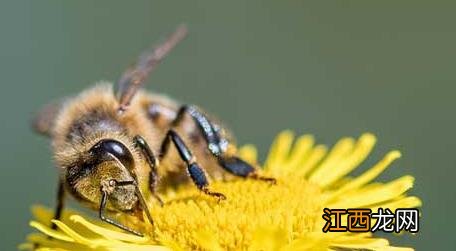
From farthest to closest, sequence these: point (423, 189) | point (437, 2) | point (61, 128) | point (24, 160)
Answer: point (437, 2) < point (24, 160) < point (423, 189) < point (61, 128)

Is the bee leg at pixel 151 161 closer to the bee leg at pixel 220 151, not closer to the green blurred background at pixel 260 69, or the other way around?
the bee leg at pixel 220 151

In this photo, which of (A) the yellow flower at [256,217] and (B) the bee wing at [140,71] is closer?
(A) the yellow flower at [256,217]

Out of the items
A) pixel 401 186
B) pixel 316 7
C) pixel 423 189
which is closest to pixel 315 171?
pixel 401 186

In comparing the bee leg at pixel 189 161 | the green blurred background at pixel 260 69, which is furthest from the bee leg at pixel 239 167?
the green blurred background at pixel 260 69

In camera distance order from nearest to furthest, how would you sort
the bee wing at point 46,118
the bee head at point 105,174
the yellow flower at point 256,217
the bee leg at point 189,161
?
the yellow flower at point 256,217, the bee head at point 105,174, the bee leg at point 189,161, the bee wing at point 46,118

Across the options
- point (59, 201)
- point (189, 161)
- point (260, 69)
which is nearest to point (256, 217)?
Result: point (189, 161)

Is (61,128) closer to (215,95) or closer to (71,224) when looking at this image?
(71,224)

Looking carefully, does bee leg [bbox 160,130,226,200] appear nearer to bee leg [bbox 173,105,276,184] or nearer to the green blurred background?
bee leg [bbox 173,105,276,184]
